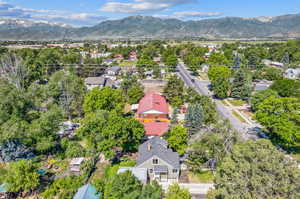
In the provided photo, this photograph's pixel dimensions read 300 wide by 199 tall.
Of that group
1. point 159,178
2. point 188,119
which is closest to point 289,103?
point 188,119

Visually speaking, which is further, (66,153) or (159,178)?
(66,153)

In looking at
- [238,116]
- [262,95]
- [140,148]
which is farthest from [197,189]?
[262,95]

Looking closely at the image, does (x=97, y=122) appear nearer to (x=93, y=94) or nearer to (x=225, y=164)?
(x=93, y=94)

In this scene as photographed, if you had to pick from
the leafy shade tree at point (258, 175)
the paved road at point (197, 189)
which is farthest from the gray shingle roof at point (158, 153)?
the leafy shade tree at point (258, 175)

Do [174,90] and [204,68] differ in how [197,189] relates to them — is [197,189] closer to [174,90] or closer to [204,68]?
[174,90]

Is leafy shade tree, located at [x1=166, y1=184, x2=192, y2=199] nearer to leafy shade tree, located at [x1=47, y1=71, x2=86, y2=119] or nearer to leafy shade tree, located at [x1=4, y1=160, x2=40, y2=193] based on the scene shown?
leafy shade tree, located at [x1=4, y1=160, x2=40, y2=193]

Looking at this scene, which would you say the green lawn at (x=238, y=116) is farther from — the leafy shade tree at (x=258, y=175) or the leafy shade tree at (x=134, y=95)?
the leafy shade tree at (x=258, y=175)

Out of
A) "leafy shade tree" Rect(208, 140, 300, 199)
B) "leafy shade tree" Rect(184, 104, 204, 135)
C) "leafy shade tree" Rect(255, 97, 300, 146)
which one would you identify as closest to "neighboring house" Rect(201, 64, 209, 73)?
"leafy shade tree" Rect(255, 97, 300, 146)
